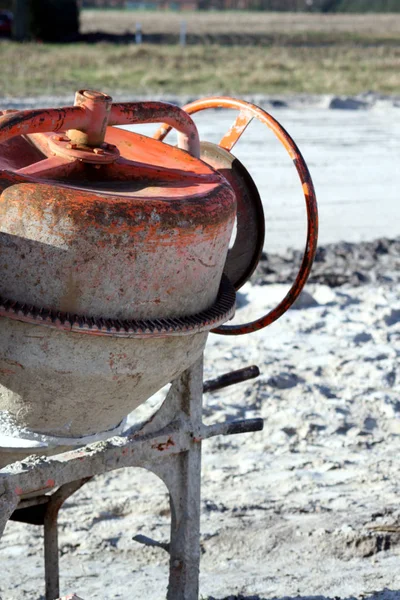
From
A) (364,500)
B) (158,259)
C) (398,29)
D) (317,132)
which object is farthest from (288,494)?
(398,29)

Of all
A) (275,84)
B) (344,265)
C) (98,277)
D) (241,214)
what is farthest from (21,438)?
(275,84)

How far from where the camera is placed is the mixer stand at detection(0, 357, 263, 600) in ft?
8.44

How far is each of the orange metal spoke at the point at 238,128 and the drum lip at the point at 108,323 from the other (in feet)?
2.25

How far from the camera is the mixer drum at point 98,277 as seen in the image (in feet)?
7.10

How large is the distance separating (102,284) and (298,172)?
0.79m

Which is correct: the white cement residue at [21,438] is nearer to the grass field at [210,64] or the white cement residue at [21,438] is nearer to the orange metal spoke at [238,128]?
the orange metal spoke at [238,128]

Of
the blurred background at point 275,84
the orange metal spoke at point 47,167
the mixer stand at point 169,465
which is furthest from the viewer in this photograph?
the blurred background at point 275,84

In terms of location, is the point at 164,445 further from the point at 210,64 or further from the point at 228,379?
the point at 210,64

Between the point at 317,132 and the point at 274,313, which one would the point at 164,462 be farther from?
the point at 317,132

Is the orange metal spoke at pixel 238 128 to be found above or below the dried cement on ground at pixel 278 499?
above

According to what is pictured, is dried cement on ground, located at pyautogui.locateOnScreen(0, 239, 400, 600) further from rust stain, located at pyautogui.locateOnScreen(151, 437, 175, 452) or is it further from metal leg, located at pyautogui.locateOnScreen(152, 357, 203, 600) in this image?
rust stain, located at pyautogui.locateOnScreen(151, 437, 175, 452)

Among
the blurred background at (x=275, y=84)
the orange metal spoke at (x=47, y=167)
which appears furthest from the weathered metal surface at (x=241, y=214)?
the blurred background at (x=275, y=84)

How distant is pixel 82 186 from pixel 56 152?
14 cm

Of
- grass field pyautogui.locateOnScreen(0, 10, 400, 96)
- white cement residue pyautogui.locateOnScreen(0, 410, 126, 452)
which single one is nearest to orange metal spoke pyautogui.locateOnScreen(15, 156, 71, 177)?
white cement residue pyautogui.locateOnScreen(0, 410, 126, 452)
